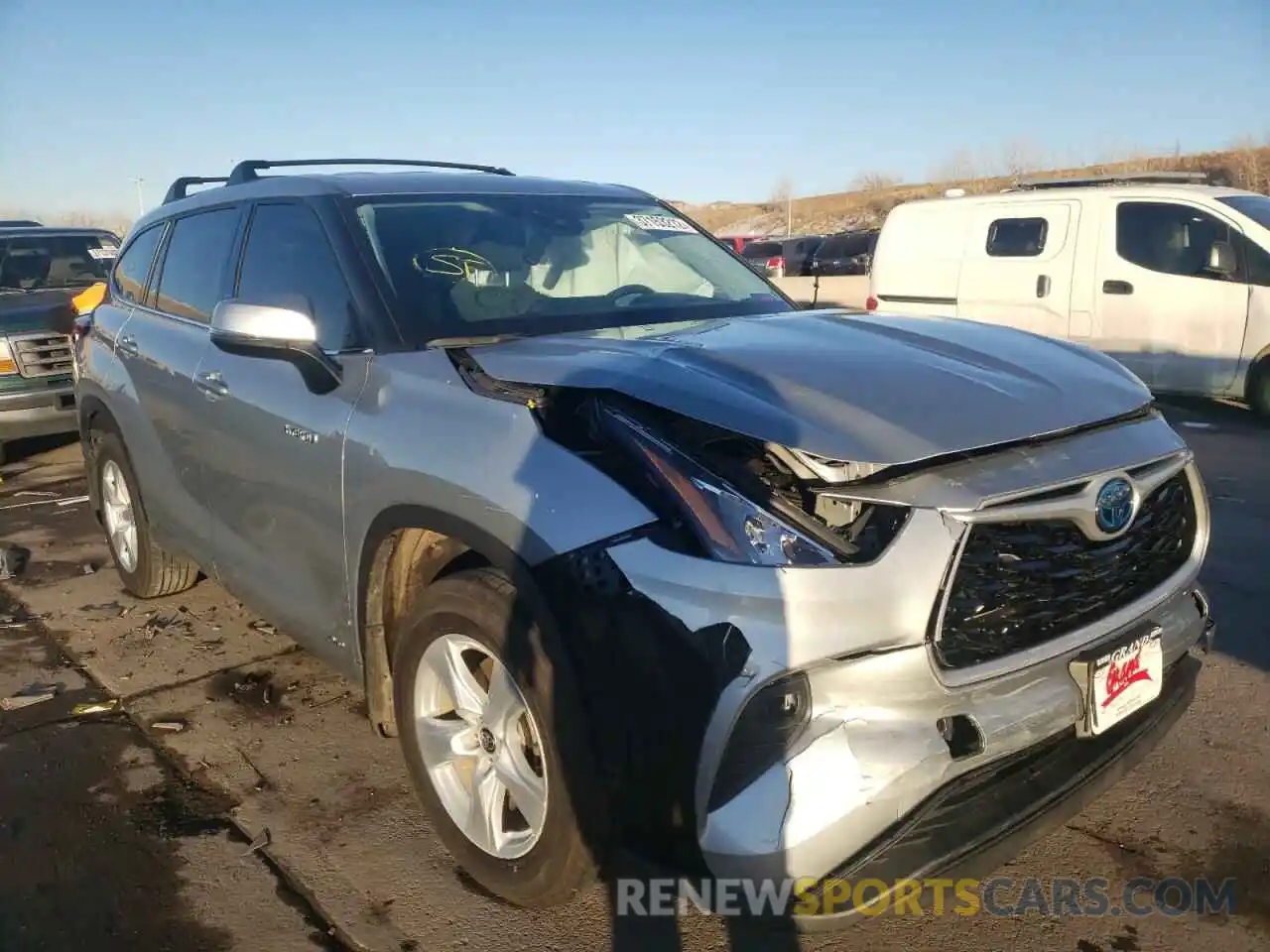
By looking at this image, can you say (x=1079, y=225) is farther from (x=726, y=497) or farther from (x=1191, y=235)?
(x=726, y=497)

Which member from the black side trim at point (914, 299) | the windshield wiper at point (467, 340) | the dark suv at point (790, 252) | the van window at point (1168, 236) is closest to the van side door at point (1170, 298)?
the van window at point (1168, 236)

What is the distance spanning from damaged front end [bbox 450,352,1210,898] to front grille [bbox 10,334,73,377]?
7.78 meters

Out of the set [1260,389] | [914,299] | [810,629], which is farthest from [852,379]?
[914,299]

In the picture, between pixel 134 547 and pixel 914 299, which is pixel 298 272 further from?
pixel 914 299

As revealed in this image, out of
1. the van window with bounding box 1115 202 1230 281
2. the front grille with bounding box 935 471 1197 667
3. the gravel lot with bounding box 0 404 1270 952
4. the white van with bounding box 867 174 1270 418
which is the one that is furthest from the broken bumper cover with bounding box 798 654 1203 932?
the van window with bounding box 1115 202 1230 281

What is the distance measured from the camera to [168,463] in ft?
14.1

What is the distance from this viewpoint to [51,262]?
404 inches

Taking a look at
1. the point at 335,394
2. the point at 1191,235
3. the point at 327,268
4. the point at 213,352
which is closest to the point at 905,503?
the point at 335,394

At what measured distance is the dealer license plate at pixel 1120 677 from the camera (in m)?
2.37

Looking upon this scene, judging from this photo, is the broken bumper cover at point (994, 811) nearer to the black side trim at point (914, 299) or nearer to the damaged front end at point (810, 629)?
the damaged front end at point (810, 629)

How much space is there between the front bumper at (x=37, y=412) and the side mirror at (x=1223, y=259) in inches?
377

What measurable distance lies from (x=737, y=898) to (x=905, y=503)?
2.89ft

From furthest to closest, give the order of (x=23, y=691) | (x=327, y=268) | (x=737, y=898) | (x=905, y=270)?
(x=905, y=270) → (x=23, y=691) → (x=327, y=268) → (x=737, y=898)

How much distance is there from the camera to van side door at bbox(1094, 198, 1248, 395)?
29.1ft
